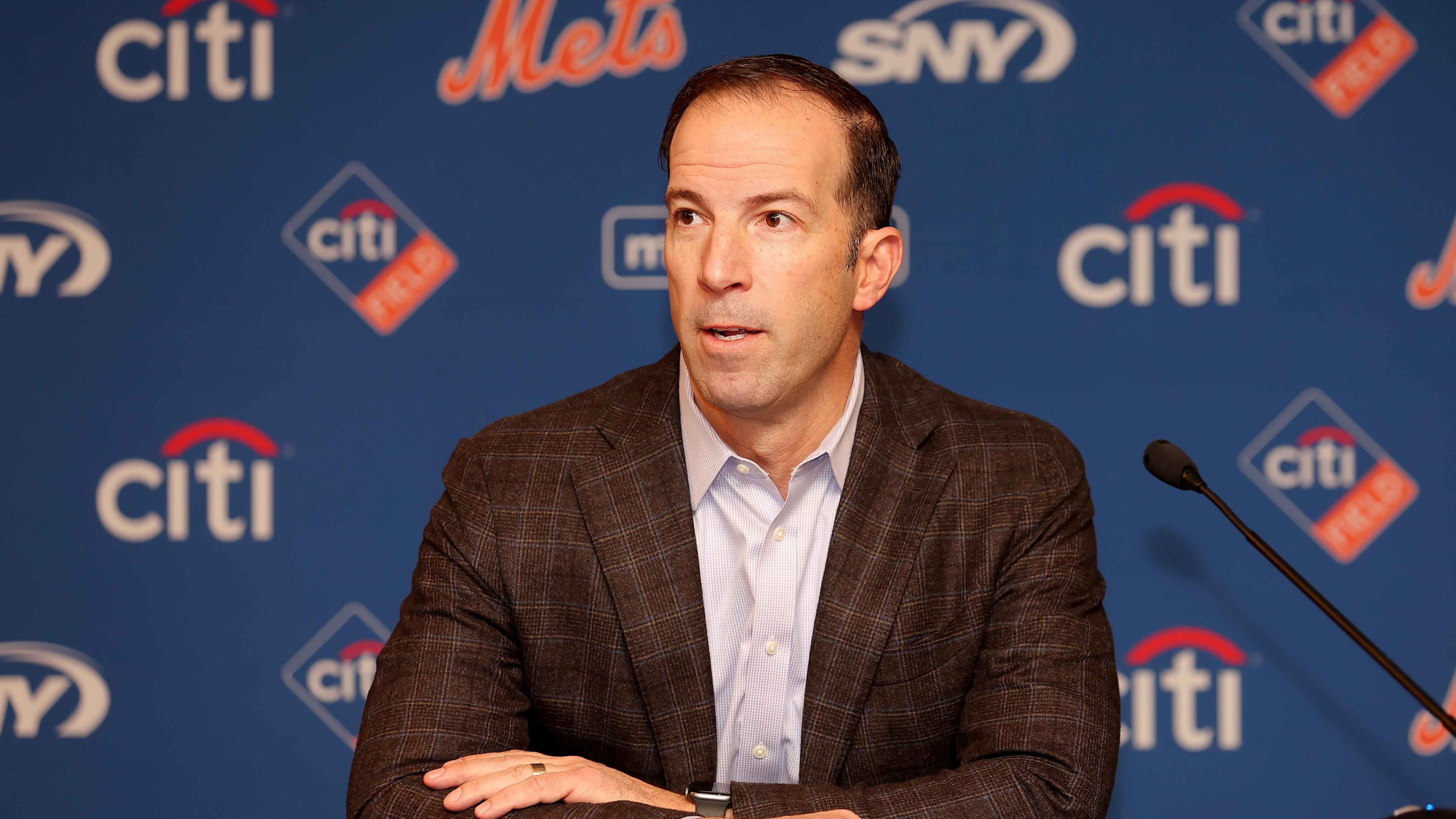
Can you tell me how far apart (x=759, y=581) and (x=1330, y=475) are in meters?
1.49

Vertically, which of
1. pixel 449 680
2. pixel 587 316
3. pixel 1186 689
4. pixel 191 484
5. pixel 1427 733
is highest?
pixel 587 316

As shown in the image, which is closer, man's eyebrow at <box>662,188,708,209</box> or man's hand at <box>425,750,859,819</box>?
man's hand at <box>425,750,859,819</box>

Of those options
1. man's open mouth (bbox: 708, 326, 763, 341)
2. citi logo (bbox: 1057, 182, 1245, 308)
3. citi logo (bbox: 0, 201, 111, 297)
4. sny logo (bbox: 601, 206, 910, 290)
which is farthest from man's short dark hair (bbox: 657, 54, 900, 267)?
citi logo (bbox: 0, 201, 111, 297)

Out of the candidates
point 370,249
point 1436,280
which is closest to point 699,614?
point 370,249

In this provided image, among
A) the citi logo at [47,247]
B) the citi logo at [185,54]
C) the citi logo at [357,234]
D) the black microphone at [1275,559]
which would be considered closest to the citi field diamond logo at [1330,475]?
→ the black microphone at [1275,559]

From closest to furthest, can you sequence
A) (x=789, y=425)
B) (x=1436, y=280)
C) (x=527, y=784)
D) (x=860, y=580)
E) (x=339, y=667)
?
(x=527, y=784)
(x=860, y=580)
(x=789, y=425)
(x=1436, y=280)
(x=339, y=667)

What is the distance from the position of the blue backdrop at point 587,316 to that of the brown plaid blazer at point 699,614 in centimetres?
72

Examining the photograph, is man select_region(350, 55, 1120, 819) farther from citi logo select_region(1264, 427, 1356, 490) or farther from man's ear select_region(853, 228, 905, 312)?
citi logo select_region(1264, 427, 1356, 490)

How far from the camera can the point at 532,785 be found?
5.32 feet

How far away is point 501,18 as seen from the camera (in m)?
2.62

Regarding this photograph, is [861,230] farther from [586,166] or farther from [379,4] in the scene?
[379,4]

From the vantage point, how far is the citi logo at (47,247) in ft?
8.79

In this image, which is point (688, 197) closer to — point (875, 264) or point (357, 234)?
point (875, 264)

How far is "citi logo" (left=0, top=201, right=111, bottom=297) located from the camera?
2678 millimetres
